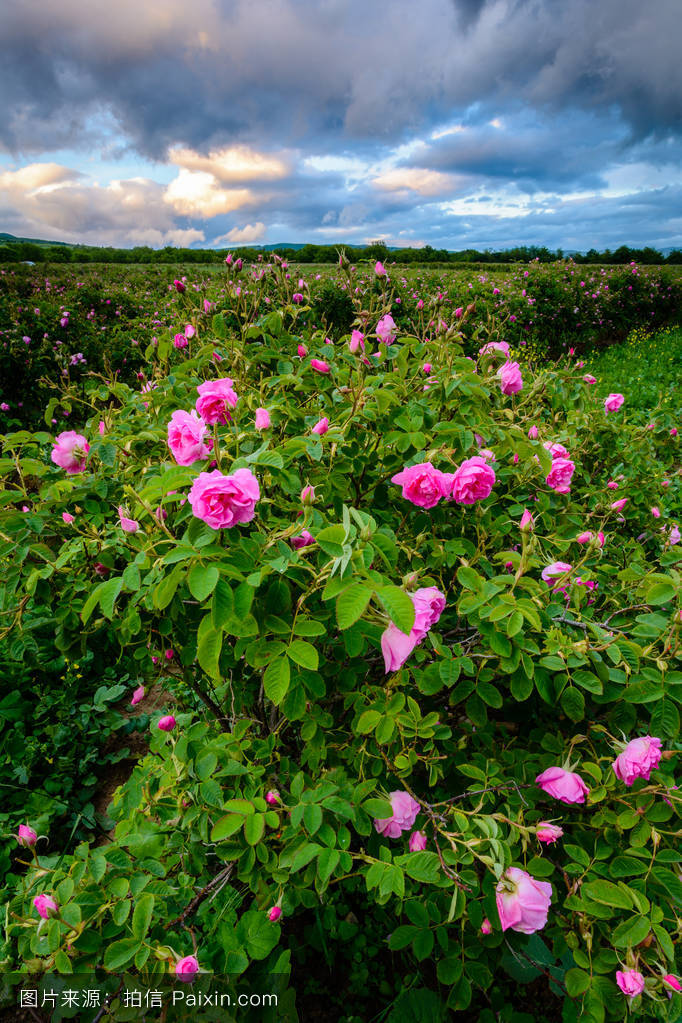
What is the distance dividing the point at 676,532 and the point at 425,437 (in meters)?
1.67

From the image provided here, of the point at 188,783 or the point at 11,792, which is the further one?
the point at 11,792

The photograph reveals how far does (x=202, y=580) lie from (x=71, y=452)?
755mm

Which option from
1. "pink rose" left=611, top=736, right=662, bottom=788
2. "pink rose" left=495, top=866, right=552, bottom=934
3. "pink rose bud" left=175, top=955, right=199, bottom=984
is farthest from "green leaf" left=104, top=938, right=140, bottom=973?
"pink rose" left=611, top=736, right=662, bottom=788

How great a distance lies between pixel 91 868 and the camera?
1.10 metres

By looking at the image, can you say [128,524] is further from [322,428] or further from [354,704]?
[354,704]

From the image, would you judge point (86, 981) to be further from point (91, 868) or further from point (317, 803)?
point (317, 803)

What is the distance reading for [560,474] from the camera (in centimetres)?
165

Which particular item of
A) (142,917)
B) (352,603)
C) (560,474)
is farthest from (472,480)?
(142,917)

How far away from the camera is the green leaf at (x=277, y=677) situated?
0.98m

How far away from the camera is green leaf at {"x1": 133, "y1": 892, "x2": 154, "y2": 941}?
1.01 metres

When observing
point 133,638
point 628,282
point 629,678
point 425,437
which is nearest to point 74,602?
point 133,638

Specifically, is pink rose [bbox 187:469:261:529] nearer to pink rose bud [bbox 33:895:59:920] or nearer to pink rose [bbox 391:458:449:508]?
pink rose [bbox 391:458:449:508]

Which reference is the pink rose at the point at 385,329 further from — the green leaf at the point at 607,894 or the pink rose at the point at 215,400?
the green leaf at the point at 607,894

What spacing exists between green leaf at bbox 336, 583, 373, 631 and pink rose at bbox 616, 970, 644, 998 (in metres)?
0.88
